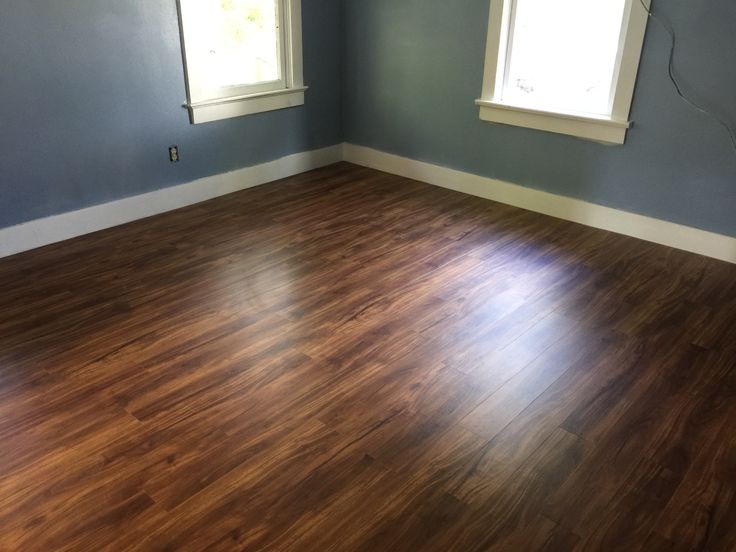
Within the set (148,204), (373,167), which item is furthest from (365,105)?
(148,204)

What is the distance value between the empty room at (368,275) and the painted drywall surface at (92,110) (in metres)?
0.01

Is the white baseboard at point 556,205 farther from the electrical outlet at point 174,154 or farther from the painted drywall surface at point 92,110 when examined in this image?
the electrical outlet at point 174,154

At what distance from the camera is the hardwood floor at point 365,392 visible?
173 centimetres

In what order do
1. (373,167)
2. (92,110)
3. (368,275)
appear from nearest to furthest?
1. (368,275)
2. (92,110)
3. (373,167)

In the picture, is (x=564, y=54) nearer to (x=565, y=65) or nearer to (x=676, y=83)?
(x=565, y=65)

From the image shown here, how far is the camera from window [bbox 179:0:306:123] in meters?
3.63

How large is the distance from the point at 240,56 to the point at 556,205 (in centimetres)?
214

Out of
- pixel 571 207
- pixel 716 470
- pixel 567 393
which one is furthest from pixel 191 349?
pixel 571 207

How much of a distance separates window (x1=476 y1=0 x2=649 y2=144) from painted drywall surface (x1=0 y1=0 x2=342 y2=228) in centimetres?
163

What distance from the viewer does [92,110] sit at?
3.32 m

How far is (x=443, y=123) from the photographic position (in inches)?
165

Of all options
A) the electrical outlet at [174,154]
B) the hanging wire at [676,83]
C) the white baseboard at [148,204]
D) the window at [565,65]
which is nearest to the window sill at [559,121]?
the window at [565,65]

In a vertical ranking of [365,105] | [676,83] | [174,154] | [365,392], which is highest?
[676,83]

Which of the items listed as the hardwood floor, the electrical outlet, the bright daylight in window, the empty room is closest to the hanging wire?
the empty room
